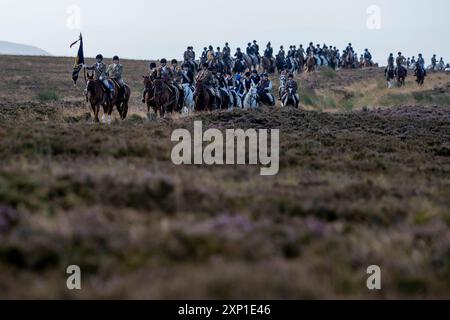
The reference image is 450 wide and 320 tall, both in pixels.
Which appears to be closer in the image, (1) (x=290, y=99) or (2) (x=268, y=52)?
(1) (x=290, y=99)

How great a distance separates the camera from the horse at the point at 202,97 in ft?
106

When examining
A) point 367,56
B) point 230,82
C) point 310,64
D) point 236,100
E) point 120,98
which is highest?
point 367,56

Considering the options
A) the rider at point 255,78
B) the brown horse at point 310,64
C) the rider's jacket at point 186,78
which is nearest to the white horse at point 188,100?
the rider's jacket at point 186,78

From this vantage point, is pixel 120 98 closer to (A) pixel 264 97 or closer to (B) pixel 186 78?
(B) pixel 186 78

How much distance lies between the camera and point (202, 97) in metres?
32.6

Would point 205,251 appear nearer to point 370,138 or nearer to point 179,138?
point 179,138

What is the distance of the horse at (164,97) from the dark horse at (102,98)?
125 centimetres

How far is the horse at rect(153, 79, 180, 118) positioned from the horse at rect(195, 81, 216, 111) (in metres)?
1.99

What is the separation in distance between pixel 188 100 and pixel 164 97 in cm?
284

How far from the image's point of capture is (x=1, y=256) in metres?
8.10

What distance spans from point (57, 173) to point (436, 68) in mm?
73733

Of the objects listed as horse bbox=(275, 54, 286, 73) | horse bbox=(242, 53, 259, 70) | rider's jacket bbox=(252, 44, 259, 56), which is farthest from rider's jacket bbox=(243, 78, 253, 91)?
horse bbox=(275, 54, 286, 73)

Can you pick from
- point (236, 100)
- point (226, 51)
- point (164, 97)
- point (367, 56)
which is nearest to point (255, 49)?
point (226, 51)

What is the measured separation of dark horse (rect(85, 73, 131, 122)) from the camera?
87.2 feet
